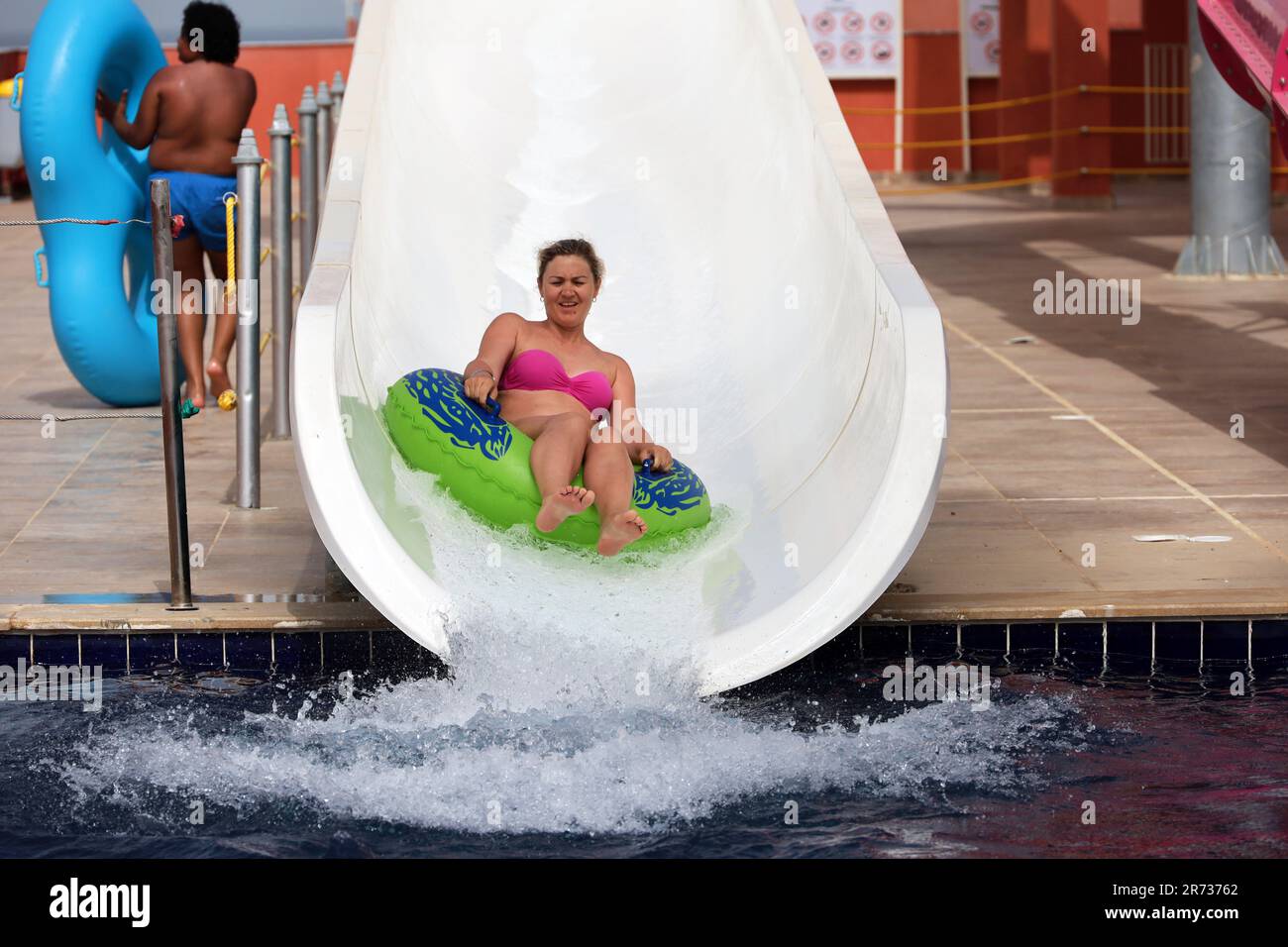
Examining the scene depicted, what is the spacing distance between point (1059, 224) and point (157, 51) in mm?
7423

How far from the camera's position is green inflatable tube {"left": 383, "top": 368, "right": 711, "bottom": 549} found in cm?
391

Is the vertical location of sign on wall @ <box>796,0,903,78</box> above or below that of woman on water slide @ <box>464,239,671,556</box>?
above

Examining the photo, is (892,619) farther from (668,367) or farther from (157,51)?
(157,51)

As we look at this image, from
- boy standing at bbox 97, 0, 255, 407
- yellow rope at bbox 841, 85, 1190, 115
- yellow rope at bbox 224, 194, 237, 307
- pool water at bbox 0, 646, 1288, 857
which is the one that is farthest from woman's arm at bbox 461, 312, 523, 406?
yellow rope at bbox 841, 85, 1190, 115

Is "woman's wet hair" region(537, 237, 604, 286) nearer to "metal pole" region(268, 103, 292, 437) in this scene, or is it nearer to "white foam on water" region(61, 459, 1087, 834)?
"white foam on water" region(61, 459, 1087, 834)

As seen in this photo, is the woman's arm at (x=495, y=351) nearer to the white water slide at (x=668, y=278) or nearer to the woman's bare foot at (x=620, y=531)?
the white water slide at (x=668, y=278)

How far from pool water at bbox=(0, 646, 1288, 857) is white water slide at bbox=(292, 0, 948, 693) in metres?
Answer: 0.19

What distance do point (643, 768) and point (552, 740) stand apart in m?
0.21

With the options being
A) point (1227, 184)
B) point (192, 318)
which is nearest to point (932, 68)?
point (1227, 184)

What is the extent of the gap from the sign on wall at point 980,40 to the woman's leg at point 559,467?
13060mm

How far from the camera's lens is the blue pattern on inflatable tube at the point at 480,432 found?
12.9ft

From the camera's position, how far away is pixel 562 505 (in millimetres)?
3762
